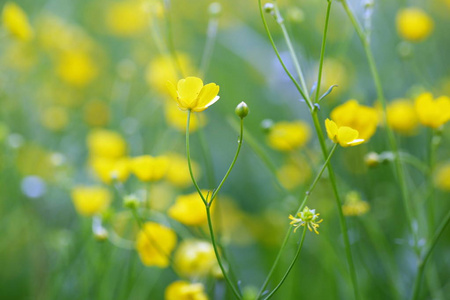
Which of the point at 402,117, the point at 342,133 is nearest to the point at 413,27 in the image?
the point at 402,117

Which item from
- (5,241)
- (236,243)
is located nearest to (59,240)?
(5,241)

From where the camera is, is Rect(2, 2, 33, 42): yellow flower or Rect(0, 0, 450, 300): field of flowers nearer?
Rect(0, 0, 450, 300): field of flowers

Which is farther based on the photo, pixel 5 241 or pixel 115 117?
pixel 115 117

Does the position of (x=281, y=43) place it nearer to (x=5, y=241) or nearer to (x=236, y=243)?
(x=236, y=243)

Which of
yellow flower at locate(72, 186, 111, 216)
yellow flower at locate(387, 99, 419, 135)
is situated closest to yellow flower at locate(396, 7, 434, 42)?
yellow flower at locate(387, 99, 419, 135)

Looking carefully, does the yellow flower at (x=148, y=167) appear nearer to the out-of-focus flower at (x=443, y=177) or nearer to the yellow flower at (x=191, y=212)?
the yellow flower at (x=191, y=212)

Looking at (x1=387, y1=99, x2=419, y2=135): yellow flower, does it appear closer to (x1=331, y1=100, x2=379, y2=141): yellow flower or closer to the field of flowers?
the field of flowers

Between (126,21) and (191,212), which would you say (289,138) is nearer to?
(191,212)
